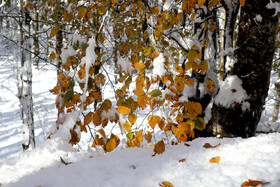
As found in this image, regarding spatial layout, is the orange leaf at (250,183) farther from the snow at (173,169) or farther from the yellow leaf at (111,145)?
the yellow leaf at (111,145)

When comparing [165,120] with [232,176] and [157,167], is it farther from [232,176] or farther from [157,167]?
[232,176]

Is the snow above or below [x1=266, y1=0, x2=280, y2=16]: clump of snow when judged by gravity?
below

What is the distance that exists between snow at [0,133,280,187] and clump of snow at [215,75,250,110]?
0.71 meters

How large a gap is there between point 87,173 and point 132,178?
0.24 m

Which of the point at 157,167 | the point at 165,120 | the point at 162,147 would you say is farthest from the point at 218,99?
the point at 157,167

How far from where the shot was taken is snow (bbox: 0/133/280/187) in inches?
34.4

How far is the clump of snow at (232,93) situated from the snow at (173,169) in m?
0.71

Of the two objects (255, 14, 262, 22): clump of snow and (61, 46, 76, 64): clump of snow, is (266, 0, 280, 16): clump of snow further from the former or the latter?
(61, 46, 76, 64): clump of snow

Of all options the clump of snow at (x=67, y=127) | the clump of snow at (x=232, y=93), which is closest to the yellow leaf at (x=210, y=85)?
the clump of snow at (x=232, y=93)

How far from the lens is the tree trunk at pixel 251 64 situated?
174 centimetres

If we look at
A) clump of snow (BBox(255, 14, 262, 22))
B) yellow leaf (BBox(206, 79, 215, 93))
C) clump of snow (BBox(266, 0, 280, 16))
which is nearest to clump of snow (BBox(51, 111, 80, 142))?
yellow leaf (BBox(206, 79, 215, 93))

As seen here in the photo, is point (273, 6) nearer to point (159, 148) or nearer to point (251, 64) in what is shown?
point (251, 64)

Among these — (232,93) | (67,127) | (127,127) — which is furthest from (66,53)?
(232,93)

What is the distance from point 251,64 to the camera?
182 centimetres
